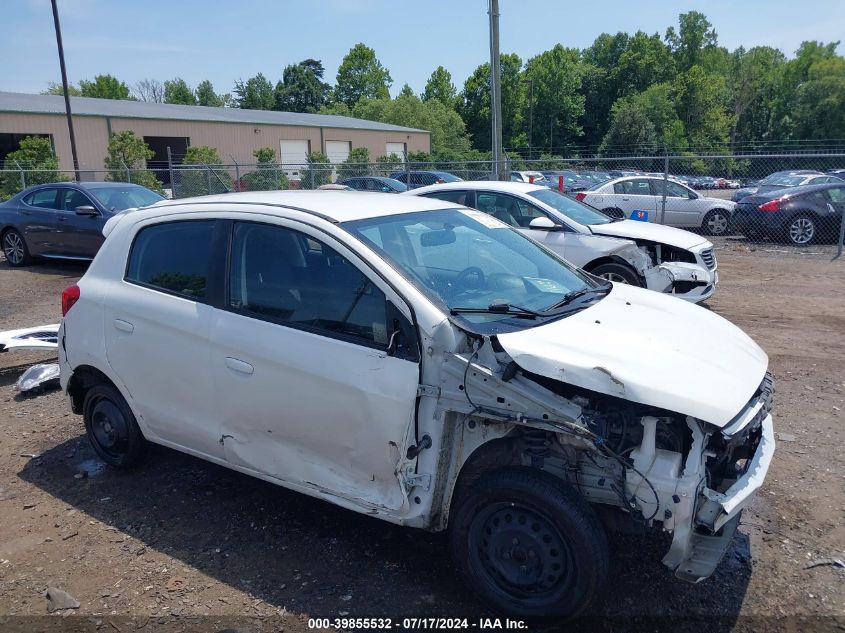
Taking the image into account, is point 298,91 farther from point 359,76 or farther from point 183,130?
point 183,130

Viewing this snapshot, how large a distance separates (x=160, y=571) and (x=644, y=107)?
6681 cm

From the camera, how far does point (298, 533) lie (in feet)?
12.0

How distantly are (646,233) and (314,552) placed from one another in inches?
262

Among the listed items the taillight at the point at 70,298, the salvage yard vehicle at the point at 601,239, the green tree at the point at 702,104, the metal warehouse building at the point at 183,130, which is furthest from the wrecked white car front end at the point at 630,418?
the green tree at the point at 702,104

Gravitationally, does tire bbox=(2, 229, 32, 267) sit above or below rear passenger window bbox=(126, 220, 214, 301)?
below

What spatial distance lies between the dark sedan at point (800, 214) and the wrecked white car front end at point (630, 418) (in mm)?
12823

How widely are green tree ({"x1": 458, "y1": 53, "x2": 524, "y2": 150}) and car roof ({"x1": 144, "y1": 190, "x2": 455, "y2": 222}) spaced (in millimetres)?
75611

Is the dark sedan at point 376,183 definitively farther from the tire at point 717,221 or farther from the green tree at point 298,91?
the green tree at point 298,91

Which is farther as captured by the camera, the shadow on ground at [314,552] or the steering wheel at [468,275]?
the steering wheel at [468,275]

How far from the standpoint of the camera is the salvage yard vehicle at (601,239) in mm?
7762

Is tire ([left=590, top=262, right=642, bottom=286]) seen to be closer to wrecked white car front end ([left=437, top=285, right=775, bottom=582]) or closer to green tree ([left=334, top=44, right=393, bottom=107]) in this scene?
wrecked white car front end ([left=437, top=285, right=775, bottom=582])

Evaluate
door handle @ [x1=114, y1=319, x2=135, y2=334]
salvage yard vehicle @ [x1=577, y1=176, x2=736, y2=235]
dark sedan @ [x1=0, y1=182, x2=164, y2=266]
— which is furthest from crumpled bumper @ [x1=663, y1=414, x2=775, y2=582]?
salvage yard vehicle @ [x1=577, y1=176, x2=736, y2=235]

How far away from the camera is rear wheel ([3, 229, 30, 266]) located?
42.7 ft

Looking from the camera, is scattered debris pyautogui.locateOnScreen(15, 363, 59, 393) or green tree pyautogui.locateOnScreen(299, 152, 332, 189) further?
green tree pyautogui.locateOnScreen(299, 152, 332, 189)
